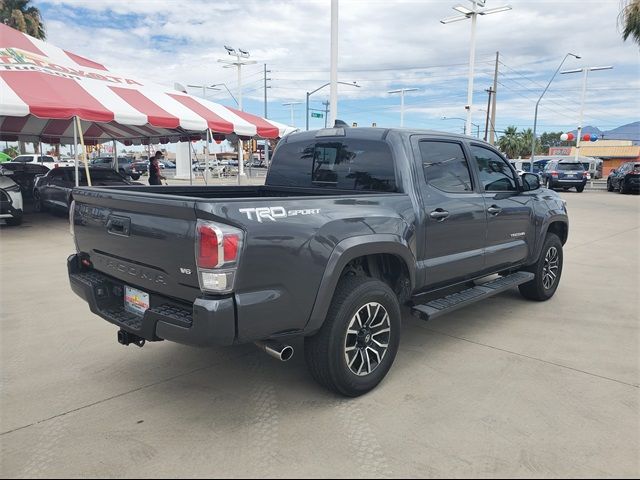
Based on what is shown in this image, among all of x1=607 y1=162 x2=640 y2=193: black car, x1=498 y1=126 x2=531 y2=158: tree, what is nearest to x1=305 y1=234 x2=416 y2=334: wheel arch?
x1=607 y1=162 x2=640 y2=193: black car

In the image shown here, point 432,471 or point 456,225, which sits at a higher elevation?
point 456,225

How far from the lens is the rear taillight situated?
2.54 meters

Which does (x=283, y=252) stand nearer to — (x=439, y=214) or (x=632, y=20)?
(x=439, y=214)

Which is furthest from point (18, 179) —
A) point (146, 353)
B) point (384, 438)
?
point (384, 438)

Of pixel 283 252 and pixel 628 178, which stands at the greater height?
pixel 283 252

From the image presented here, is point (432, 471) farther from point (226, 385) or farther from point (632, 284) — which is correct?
point (632, 284)

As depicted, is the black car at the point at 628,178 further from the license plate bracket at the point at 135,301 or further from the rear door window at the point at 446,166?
the license plate bracket at the point at 135,301

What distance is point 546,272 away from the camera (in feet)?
18.8

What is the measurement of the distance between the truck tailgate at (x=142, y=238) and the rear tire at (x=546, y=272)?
14.2 ft

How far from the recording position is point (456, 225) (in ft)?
13.6

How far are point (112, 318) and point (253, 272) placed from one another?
1234 mm

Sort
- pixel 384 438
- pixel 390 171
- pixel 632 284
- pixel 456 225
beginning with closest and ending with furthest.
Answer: pixel 384 438, pixel 390 171, pixel 456 225, pixel 632 284

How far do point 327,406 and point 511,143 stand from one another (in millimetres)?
82355

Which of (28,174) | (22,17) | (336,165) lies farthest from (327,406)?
(22,17)
